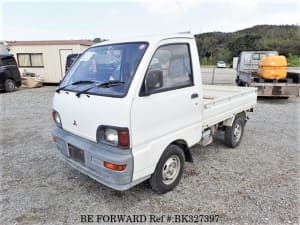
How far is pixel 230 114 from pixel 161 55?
203cm

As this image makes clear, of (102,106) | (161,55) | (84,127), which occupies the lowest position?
(84,127)

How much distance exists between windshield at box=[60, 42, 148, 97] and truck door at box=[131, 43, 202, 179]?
0.67 ft

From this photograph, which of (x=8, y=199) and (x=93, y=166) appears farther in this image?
(x=8, y=199)

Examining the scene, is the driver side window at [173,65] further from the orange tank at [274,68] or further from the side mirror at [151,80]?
the orange tank at [274,68]

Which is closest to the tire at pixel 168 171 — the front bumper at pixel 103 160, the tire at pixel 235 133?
the front bumper at pixel 103 160

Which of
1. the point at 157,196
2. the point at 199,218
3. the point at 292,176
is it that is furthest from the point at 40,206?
the point at 292,176

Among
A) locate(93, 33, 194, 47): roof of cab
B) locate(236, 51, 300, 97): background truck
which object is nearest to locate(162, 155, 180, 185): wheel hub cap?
locate(93, 33, 194, 47): roof of cab

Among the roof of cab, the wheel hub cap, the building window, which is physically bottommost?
the wheel hub cap

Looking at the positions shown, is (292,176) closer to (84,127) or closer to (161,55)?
(161,55)

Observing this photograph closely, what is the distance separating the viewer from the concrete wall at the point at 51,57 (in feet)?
48.0

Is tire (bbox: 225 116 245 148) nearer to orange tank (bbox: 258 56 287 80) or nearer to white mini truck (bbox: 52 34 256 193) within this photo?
white mini truck (bbox: 52 34 256 193)

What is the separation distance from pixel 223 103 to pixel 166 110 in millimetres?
1634

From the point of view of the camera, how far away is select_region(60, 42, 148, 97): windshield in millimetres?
2492

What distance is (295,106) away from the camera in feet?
A: 27.0
